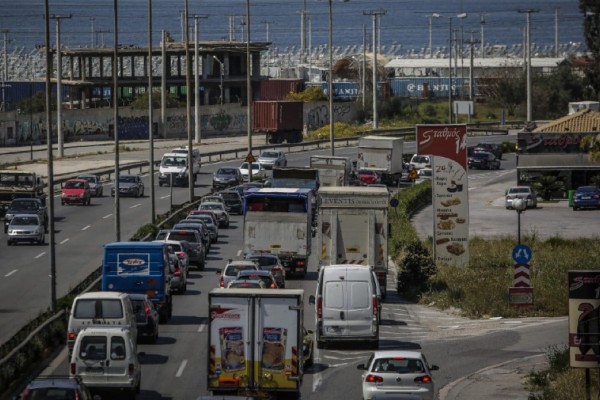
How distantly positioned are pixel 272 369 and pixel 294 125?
92.1 metres

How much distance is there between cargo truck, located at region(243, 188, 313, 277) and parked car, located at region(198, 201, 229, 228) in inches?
633

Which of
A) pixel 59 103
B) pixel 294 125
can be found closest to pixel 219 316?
pixel 59 103

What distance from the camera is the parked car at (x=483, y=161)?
10425 centimetres

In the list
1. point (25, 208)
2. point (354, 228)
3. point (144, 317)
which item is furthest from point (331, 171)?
point (144, 317)

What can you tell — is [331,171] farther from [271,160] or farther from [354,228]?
[354,228]

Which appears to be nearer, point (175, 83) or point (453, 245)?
point (453, 245)

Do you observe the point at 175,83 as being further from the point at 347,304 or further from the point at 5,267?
the point at 347,304

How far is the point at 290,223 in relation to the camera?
49.6 metres

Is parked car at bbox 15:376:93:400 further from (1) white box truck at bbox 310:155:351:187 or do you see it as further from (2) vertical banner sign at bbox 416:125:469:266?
(1) white box truck at bbox 310:155:351:187

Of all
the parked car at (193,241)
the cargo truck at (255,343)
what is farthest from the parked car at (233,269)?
the cargo truck at (255,343)

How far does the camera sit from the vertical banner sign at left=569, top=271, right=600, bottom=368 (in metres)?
25.2

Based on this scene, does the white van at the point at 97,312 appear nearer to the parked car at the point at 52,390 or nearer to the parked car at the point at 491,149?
the parked car at the point at 52,390

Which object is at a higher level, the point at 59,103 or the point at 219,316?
the point at 59,103

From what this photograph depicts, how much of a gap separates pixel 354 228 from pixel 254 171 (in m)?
45.3
